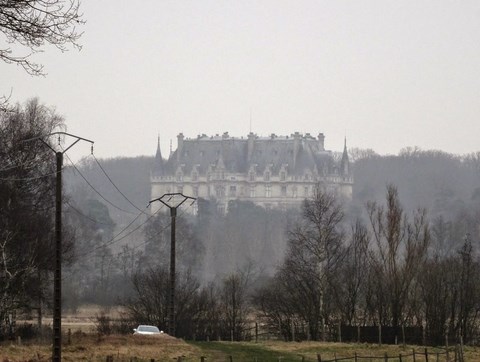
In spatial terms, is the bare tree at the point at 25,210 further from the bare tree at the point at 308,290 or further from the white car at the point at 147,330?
the bare tree at the point at 308,290

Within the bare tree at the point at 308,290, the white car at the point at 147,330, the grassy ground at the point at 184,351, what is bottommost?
the grassy ground at the point at 184,351

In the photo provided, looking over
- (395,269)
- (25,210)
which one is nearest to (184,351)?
(25,210)

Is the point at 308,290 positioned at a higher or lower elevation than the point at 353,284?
lower

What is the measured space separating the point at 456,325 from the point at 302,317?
21.4 feet

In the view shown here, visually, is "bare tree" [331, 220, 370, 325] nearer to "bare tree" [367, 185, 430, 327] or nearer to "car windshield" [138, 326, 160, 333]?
"bare tree" [367, 185, 430, 327]

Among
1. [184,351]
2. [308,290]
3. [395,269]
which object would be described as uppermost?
[395,269]

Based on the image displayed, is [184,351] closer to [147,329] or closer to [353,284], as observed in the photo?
[147,329]

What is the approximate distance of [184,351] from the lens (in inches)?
1580

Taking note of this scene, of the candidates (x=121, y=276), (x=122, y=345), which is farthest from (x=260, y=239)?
(x=122, y=345)

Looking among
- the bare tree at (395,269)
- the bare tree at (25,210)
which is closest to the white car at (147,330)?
the bare tree at (25,210)

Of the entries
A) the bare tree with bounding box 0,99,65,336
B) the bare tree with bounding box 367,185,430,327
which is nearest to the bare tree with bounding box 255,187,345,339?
the bare tree with bounding box 367,185,430,327

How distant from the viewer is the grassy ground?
35531 mm

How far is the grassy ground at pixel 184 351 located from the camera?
35531 millimetres

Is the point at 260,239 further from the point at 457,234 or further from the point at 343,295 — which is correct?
the point at 343,295
